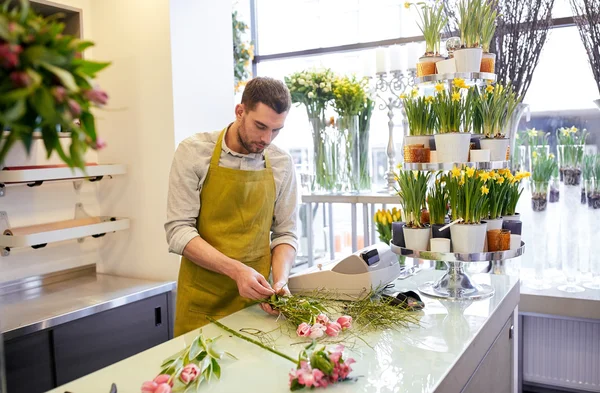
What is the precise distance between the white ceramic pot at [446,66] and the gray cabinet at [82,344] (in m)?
1.85

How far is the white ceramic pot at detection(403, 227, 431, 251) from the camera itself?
220cm

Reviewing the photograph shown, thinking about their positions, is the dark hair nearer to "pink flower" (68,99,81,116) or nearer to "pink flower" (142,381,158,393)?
"pink flower" (142,381,158,393)

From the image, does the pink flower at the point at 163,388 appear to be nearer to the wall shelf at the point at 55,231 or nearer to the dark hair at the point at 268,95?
the dark hair at the point at 268,95

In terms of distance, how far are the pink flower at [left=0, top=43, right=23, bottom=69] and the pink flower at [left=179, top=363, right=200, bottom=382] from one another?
83cm

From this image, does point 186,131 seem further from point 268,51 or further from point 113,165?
point 268,51

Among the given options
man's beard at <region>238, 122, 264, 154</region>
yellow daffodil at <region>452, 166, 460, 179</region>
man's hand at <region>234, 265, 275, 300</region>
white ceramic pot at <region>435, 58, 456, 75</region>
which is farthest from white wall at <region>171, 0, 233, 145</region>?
yellow daffodil at <region>452, 166, 460, 179</region>

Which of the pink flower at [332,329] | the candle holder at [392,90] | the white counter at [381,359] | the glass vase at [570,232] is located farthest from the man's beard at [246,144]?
the glass vase at [570,232]

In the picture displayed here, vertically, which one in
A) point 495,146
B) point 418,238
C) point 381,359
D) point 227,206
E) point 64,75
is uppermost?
point 64,75

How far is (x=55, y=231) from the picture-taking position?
284cm

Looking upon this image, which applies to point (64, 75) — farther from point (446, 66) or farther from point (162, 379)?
point (446, 66)

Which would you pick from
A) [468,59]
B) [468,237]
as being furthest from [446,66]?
[468,237]

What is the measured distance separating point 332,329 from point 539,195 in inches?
91.6

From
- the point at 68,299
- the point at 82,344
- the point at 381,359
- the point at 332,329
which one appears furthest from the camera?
the point at 68,299

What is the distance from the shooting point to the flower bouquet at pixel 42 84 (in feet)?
2.52
